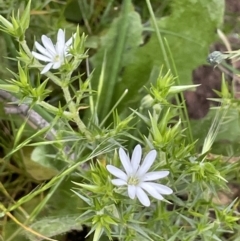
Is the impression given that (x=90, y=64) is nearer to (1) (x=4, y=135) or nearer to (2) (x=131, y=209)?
(1) (x=4, y=135)

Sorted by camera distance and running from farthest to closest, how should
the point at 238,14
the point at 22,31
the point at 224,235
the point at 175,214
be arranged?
the point at 238,14 < the point at 224,235 < the point at 175,214 < the point at 22,31

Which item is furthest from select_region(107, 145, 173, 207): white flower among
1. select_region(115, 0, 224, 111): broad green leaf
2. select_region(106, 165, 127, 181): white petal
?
select_region(115, 0, 224, 111): broad green leaf

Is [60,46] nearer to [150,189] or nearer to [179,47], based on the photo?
[150,189]

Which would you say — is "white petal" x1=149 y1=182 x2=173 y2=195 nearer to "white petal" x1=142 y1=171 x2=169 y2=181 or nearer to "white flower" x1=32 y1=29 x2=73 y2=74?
"white petal" x1=142 y1=171 x2=169 y2=181

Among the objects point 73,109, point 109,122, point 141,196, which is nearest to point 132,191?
point 141,196

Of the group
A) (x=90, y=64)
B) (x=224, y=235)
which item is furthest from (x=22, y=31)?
(x=224, y=235)
